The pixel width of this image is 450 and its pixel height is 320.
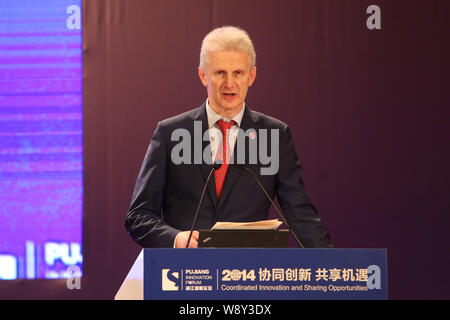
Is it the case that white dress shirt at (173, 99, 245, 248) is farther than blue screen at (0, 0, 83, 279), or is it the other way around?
blue screen at (0, 0, 83, 279)

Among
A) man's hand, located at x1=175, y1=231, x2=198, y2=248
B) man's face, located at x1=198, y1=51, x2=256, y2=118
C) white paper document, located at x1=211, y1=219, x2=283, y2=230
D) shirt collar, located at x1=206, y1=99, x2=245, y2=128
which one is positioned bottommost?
man's hand, located at x1=175, y1=231, x2=198, y2=248

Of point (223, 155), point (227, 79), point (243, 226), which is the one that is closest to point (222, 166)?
point (223, 155)

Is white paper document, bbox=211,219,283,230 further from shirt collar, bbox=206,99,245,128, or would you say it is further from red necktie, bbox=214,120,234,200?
shirt collar, bbox=206,99,245,128

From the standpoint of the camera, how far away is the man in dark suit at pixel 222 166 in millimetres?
2625

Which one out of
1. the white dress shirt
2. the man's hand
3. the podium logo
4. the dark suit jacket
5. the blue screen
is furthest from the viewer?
the blue screen

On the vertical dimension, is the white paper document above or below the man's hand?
above

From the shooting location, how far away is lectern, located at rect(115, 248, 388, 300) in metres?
1.52

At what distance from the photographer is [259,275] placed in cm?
152

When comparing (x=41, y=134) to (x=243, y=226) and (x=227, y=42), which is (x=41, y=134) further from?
(x=243, y=226)

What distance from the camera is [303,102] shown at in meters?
3.67

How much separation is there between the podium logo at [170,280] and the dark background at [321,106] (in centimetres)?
214

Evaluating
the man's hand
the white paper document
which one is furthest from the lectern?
the man's hand
